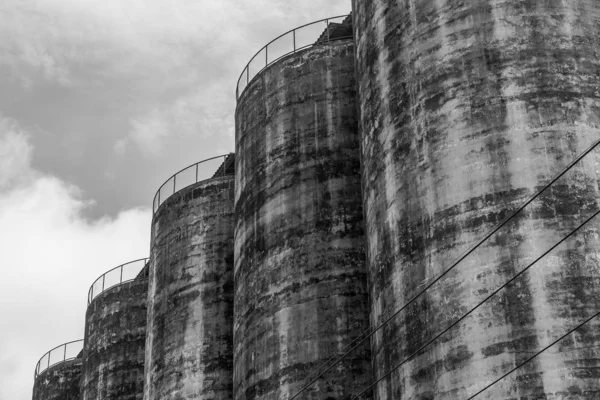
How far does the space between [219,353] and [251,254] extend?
611 centimetres

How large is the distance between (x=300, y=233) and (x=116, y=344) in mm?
17399

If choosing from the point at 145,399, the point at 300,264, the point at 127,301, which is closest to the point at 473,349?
the point at 300,264

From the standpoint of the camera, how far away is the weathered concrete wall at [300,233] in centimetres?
2739

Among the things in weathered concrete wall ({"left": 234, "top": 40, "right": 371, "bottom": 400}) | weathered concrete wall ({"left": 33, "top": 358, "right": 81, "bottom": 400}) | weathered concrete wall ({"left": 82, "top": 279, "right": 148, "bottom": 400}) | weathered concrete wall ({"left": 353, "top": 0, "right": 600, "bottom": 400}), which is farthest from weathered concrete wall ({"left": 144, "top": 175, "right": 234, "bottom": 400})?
weathered concrete wall ({"left": 33, "top": 358, "right": 81, "bottom": 400})

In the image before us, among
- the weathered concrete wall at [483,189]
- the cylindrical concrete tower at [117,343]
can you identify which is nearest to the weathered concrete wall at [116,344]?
the cylindrical concrete tower at [117,343]

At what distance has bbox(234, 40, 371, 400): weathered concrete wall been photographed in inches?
1078

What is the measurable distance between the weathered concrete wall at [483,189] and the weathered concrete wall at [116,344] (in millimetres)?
19984

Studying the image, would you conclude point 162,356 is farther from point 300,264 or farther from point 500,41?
point 500,41

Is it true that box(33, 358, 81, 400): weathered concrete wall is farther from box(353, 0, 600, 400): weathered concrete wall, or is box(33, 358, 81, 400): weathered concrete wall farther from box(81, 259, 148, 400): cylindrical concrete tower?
box(353, 0, 600, 400): weathered concrete wall

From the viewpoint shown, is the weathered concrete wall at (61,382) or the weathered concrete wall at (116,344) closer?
the weathered concrete wall at (116,344)

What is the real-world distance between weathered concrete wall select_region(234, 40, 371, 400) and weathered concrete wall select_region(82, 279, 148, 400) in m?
13.3

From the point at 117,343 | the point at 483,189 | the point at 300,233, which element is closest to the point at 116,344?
the point at 117,343

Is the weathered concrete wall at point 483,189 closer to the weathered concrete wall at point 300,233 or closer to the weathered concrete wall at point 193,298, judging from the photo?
the weathered concrete wall at point 300,233

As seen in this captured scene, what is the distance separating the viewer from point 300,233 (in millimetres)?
28641
